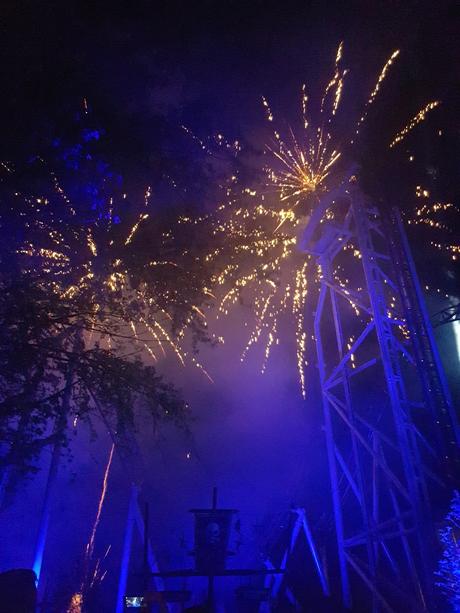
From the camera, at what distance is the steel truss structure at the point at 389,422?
562 cm

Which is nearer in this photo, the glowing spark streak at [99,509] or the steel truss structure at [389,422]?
the steel truss structure at [389,422]

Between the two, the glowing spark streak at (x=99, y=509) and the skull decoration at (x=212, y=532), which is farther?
the glowing spark streak at (x=99, y=509)

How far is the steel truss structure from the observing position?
5.62 m

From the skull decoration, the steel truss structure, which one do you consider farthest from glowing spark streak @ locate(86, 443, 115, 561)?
the skull decoration

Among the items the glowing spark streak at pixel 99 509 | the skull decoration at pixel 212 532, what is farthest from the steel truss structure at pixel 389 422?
the glowing spark streak at pixel 99 509

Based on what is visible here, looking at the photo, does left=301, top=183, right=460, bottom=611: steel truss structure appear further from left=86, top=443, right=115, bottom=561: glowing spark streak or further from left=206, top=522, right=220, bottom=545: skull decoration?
left=86, top=443, right=115, bottom=561: glowing spark streak

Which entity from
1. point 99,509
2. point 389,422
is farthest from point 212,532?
point 99,509

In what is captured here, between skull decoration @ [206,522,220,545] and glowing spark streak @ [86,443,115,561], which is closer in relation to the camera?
skull decoration @ [206,522,220,545]

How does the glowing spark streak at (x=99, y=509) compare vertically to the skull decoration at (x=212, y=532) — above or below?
above

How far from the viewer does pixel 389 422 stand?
9.84 m

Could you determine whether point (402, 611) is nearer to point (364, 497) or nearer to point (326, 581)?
point (364, 497)

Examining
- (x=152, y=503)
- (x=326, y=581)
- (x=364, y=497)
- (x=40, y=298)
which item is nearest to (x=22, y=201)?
(x=40, y=298)

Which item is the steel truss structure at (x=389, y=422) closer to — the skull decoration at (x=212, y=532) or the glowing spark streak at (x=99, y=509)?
the skull decoration at (x=212, y=532)

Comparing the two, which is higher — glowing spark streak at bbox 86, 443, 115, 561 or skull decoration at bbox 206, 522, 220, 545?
glowing spark streak at bbox 86, 443, 115, 561
